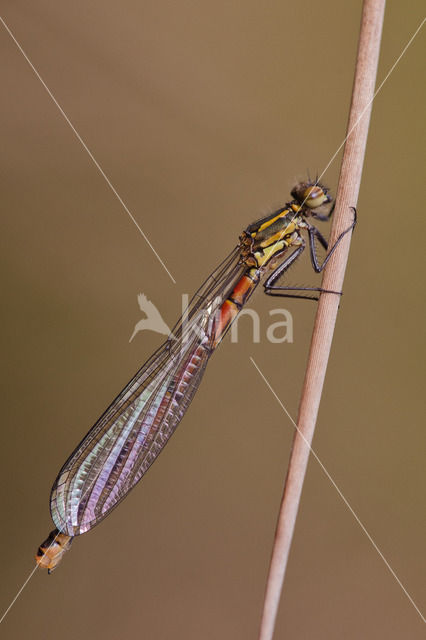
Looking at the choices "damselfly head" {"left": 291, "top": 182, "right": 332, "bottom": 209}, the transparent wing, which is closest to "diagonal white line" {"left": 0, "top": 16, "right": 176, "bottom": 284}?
the transparent wing

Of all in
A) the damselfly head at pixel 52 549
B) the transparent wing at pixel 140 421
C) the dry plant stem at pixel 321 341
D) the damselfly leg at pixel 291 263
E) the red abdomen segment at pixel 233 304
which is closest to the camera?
the dry plant stem at pixel 321 341

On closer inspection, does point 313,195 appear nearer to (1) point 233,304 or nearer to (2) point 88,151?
(1) point 233,304

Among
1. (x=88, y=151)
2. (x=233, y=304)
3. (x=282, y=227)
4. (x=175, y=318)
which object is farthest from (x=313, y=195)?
(x=88, y=151)

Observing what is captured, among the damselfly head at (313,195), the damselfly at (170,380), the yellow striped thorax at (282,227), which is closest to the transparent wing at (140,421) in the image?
the damselfly at (170,380)

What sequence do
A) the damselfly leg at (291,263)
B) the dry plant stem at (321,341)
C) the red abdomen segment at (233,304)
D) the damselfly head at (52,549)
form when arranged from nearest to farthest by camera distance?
the dry plant stem at (321,341) → the damselfly head at (52,549) → the damselfly leg at (291,263) → the red abdomen segment at (233,304)

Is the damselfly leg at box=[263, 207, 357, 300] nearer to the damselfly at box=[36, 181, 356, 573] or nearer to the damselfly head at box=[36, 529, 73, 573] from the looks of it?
the damselfly at box=[36, 181, 356, 573]

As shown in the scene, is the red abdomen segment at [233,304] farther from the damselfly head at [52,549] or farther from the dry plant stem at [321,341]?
the damselfly head at [52,549]

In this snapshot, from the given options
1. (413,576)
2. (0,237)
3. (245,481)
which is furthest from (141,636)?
(0,237)
